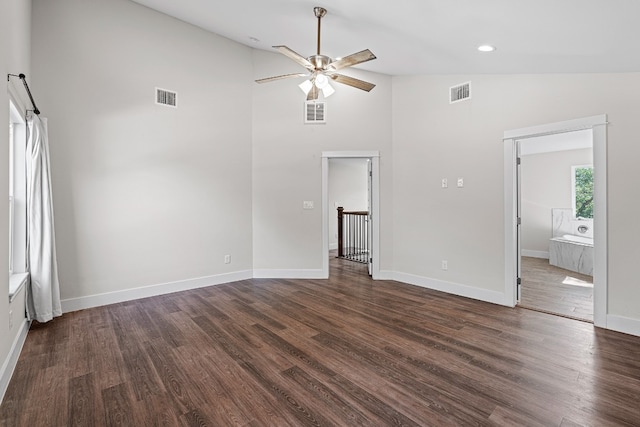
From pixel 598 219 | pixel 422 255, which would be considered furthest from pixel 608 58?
pixel 422 255

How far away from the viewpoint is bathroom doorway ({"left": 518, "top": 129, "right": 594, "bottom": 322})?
18.5ft

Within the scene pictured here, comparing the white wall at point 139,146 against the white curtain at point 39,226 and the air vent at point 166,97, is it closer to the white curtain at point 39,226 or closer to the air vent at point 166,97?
the air vent at point 166,97

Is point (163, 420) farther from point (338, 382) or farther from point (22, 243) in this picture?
point (22, 243)

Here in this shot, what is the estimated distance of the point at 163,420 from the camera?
1825 millimetres

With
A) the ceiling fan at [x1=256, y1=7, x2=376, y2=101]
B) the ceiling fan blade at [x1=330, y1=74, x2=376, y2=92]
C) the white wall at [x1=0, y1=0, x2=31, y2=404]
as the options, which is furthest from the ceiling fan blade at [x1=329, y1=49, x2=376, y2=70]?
the white wall at [x1=0, y1=0, x2=31, y2=404]

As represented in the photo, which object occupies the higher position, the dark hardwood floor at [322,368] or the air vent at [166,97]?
the air vent at [166,97]

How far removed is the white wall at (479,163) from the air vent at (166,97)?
339cm

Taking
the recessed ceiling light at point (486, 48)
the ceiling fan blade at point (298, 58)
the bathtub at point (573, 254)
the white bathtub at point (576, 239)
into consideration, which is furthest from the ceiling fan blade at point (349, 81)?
the white bathtub at point (576, 239)

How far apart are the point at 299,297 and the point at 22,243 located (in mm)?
3078

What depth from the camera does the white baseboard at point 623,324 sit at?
9.79 feet

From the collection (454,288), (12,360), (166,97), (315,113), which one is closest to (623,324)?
(454,288)

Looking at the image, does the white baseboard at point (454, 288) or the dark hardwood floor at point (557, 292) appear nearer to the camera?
the dark hardwood floor at point (557, 292)

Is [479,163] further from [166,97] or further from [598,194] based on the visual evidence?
[166,97]

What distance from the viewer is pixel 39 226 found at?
10.6 feet
